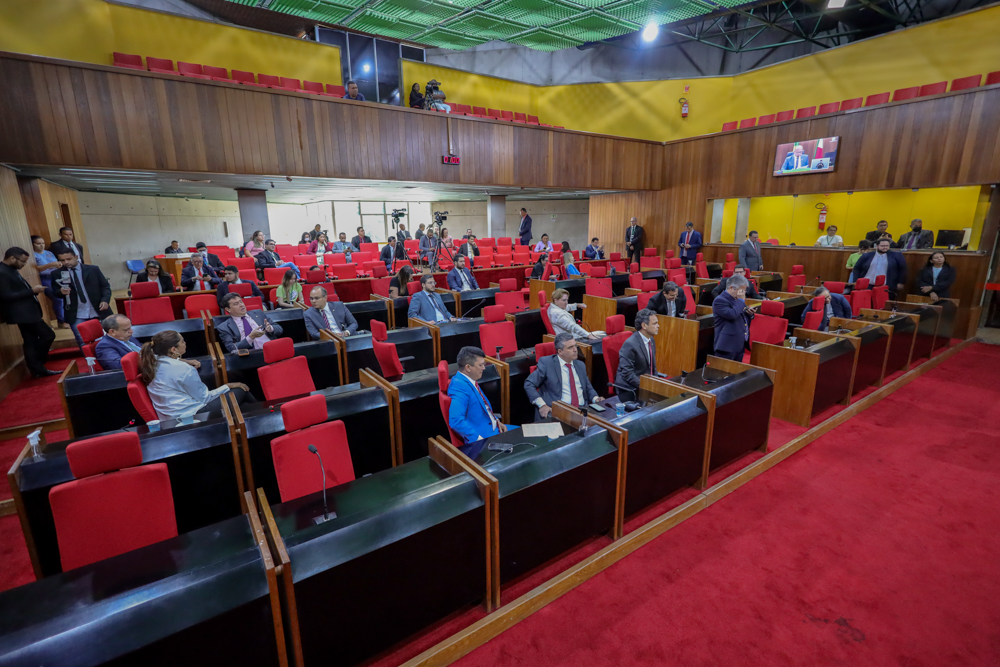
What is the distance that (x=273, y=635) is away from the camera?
165 cm

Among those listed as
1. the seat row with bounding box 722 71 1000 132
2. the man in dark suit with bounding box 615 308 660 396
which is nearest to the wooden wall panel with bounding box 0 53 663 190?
the seat row with bounding box 722 71 1000 132

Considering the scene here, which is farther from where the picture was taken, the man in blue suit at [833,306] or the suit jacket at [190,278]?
the suit jacket at [190,278]

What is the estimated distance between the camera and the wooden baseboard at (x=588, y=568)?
2.10m

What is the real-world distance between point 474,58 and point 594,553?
57.7ft

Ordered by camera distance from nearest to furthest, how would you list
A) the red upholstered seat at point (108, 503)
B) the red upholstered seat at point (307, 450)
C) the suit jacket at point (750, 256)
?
1. the red upholstered seat at point (108, 503)
2. the red upholstered seat at point (307, 450)
3. the suit jacket at point (750, 256)

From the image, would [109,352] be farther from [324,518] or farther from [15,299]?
[324,518]

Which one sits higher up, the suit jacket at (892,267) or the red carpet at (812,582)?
the suit jacket at (892,267)

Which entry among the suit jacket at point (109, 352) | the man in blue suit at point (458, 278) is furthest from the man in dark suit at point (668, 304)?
the suit jacket at point (109, 352)

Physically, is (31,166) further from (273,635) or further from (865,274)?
(865,274)

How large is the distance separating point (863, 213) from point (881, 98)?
2648 mm

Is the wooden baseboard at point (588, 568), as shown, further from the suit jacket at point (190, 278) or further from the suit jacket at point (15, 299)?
the suit jacket at point (190, 278)

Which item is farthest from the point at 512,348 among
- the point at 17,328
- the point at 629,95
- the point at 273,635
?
the point at 629,95

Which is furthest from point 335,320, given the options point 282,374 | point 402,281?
point 282,374

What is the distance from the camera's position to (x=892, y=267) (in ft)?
24.9
